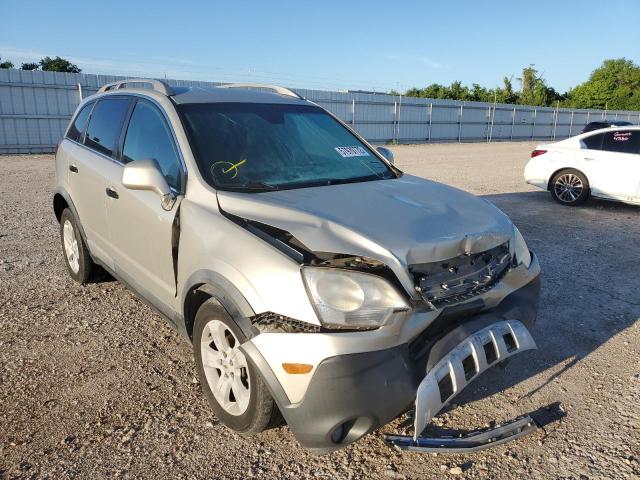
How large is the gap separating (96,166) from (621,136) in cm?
865

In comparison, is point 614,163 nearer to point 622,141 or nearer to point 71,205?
point 622,141

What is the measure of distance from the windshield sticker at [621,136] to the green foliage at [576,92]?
46454 mm

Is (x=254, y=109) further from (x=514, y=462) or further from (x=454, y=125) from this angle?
(x=454, y=125)

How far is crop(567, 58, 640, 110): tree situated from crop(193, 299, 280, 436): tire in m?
67.5

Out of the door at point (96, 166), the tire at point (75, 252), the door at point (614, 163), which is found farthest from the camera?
the door at point (614, 163)

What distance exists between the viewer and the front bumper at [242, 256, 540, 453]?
7.17 ft

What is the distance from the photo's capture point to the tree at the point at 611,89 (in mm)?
63312

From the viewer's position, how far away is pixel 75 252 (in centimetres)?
480

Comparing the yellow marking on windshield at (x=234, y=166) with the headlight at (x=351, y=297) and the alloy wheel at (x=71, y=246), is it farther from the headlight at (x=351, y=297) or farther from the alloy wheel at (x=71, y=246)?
the alloy wheel at (x=71, y=246)

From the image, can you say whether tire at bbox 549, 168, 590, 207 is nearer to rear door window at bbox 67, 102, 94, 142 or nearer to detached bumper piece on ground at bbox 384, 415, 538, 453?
detached bumper piece on ground at bbox 384, 415, 538, 453

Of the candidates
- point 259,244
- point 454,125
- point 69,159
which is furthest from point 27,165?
point 454,125

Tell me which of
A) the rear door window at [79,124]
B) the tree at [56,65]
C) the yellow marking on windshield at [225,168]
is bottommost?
the yellow marking on windshield at [225,168]

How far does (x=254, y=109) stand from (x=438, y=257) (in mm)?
1865

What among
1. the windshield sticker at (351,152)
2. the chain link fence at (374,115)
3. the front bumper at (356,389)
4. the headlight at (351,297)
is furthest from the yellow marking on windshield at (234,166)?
the chain link fence at (374,115)
